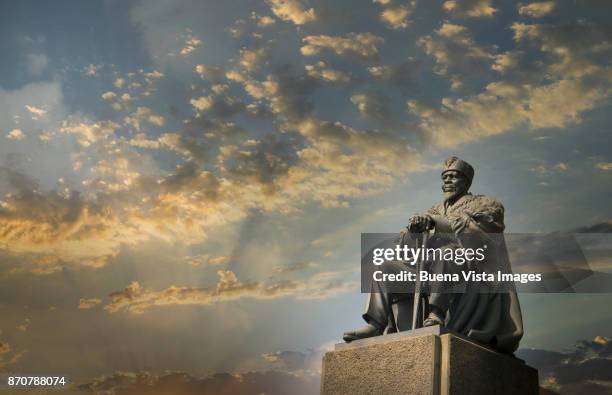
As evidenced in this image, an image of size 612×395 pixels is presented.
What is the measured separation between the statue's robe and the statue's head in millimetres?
395

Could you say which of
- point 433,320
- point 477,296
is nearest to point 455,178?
point 477,296

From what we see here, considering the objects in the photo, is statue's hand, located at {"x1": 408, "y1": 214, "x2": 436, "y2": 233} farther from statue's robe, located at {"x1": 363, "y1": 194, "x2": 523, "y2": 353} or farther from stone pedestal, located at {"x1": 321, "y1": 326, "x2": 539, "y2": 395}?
stone pedestal, located at {"x1": 321, "y1": 326, "x2": 539, "y2": 395}

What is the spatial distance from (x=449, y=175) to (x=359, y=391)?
2786mm

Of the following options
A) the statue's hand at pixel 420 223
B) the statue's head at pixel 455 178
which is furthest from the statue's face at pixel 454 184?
the statue's hand at pixel 420 223

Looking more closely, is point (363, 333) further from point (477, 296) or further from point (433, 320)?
point (477, 296)

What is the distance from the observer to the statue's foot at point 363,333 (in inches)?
222

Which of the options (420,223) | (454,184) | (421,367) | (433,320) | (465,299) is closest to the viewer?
(421,367)

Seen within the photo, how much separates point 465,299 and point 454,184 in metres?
1.57

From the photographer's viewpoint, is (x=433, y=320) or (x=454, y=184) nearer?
(x=433, y=320)

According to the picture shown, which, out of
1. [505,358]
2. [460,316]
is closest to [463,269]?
[460,316]

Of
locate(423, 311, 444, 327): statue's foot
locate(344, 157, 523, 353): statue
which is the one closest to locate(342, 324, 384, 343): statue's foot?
locate(344, 157, 523, 353): statue

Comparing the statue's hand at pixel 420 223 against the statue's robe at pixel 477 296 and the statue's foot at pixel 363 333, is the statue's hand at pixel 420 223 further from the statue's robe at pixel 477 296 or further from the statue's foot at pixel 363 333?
the statue's foot at pixel 363 333

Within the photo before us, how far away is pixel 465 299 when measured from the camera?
5715 mm

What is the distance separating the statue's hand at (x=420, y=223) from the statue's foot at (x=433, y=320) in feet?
3.22
